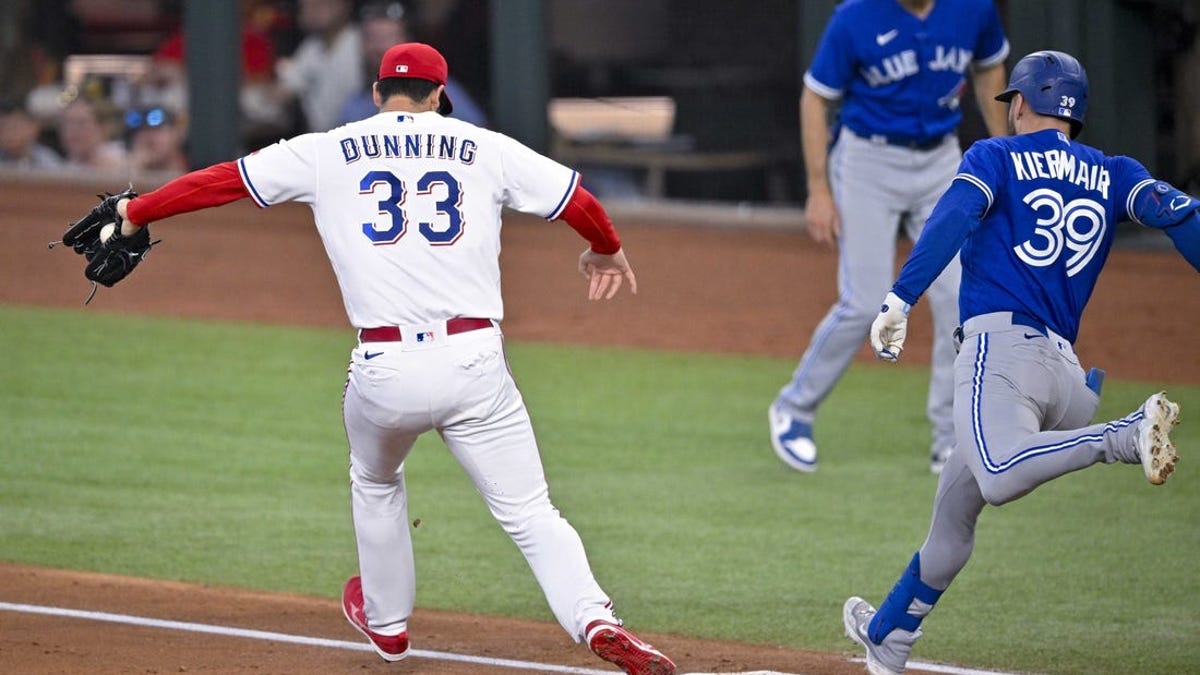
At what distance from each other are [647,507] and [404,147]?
117 inches

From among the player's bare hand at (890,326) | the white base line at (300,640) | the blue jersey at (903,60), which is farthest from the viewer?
the blue jersey at (903,60)

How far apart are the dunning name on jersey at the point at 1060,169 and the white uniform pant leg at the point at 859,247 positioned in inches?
111

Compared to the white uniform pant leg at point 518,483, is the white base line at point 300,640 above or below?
below

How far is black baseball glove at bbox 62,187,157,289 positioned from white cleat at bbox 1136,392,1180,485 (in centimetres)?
268

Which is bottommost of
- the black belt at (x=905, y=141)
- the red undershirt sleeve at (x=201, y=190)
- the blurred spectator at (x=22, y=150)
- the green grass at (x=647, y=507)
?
the blurred spectator at (x=22, y=150)

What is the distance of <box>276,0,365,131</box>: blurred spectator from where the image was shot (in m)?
16.8

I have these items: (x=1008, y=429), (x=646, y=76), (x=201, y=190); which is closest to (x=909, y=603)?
(x=1008, y=429)

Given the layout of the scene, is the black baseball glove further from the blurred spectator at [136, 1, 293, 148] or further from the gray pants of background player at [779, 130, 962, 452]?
the blurred spectator at [136, 1, 293, 148]

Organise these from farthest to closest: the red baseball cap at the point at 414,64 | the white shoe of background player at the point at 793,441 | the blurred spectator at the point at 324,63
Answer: the blurred spectator at the point at 324,63, the white shoe of background player at the point at 793,441, the red baseball cap at the point at 414,64

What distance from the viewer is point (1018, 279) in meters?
4.81

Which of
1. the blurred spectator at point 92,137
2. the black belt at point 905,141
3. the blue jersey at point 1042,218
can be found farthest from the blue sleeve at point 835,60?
the blurred spectator at point 92,137

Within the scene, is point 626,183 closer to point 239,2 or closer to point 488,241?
point 239,2

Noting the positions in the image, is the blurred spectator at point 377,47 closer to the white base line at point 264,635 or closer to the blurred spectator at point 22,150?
the blurred spectator at point 22,150

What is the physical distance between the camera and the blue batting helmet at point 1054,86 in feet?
16.0
